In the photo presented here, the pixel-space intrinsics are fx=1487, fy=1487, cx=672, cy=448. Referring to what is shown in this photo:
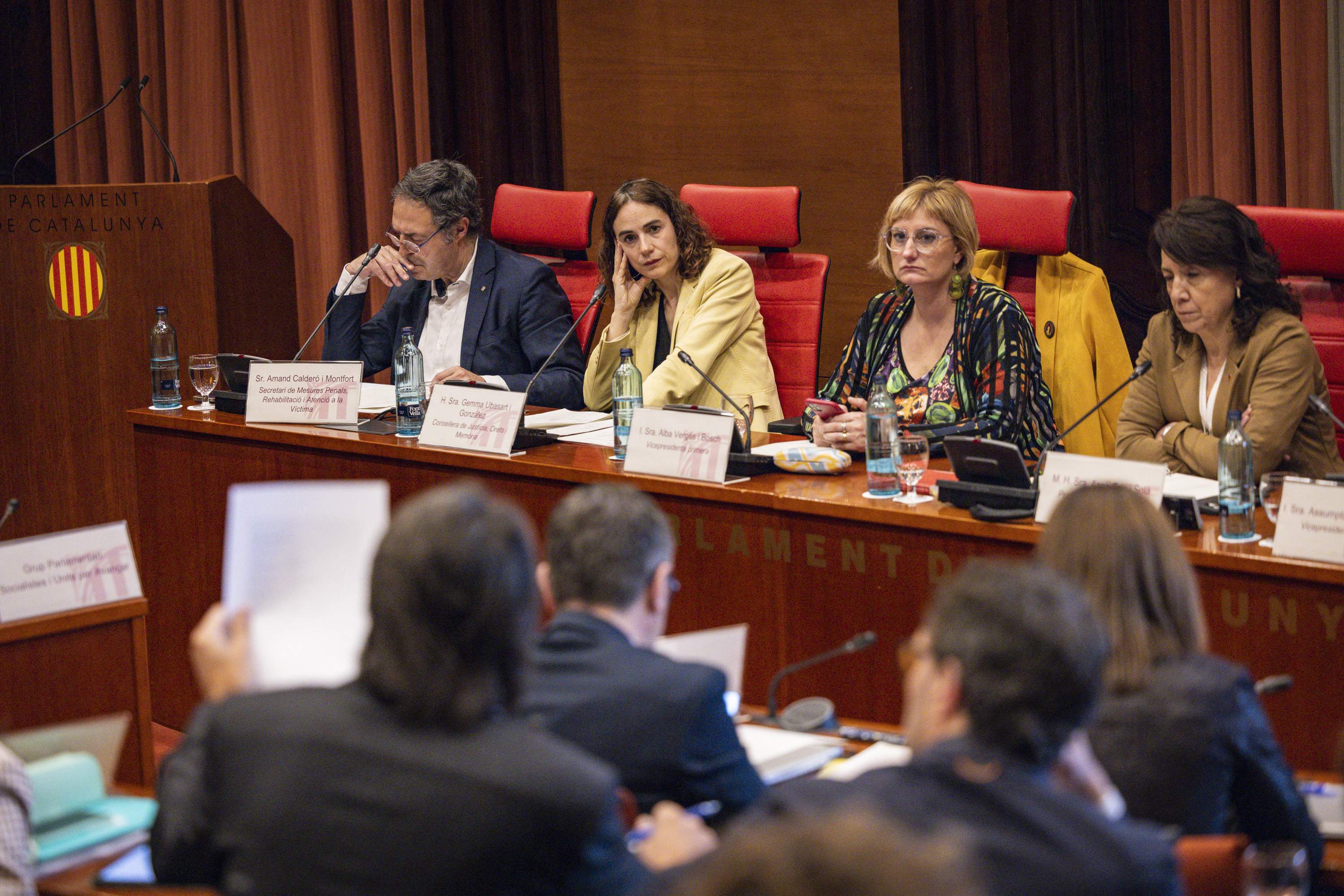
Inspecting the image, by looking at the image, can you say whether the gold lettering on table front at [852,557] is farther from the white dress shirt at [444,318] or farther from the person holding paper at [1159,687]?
the white dress shirt at [444,318]

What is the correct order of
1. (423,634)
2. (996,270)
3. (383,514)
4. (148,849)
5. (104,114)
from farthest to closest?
(104,114)
(996,270)
(148,849)
(383,514)
(423,634)

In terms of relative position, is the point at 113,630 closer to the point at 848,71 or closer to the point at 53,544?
the point at 53,544

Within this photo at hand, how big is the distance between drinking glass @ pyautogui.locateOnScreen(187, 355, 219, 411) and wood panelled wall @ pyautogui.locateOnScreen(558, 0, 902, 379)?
2.00 metres

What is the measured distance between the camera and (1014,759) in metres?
1.18

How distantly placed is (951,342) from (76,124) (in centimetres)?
262

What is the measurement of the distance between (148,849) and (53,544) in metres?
0.86

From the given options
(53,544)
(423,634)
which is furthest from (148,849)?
(53,544)

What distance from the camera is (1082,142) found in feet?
14.6

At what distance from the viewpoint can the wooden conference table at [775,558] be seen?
226cm

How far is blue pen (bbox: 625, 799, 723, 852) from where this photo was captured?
1.56 meters

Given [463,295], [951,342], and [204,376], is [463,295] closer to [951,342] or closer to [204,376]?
[204,376]

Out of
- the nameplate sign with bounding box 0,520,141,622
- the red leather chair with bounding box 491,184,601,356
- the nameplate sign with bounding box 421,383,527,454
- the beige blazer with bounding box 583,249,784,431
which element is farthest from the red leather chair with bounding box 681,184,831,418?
the nameplate sign with bounding box 0,520,141,622

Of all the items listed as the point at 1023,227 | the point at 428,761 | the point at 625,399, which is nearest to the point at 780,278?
the point at 1023,227

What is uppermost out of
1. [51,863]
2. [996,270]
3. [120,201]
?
[120,201]
